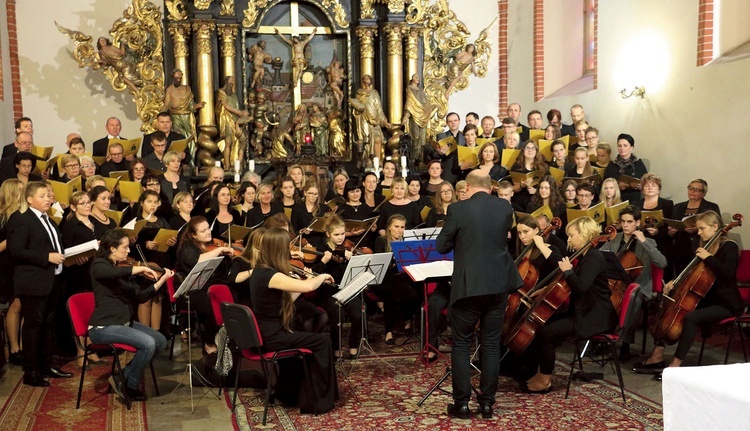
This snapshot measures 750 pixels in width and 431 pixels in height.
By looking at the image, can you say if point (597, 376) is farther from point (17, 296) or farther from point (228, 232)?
point (17, 296)

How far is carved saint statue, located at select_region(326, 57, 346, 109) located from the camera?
1316 cm

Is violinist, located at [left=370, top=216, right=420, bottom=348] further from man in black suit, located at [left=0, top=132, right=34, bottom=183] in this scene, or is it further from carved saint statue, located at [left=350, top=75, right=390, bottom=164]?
carved saint statue, located at [left=350, top=75, right=390, bottom=164]

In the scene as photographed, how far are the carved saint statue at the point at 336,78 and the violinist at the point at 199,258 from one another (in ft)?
20.6

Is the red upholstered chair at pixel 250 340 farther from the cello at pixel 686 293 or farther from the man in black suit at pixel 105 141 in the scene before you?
the man in black suit at pixel 105 141

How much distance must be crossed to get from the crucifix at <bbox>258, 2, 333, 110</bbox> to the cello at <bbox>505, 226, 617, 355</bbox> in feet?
25.5

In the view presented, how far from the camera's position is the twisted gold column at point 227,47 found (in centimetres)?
1260

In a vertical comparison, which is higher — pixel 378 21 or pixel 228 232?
pixel 378 21

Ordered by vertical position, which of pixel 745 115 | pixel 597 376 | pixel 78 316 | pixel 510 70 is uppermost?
pixel 510 70

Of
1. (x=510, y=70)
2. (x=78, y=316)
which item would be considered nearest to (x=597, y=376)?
(x=78, y=316)

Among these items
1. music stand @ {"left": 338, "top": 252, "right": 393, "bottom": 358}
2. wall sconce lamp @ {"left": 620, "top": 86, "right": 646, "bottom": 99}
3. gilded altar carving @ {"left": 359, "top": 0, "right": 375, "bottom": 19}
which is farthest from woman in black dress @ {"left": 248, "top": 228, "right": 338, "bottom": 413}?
gilded altar carving @ {"left": 359, "top": 0, "right": 375, "bottom": 19}

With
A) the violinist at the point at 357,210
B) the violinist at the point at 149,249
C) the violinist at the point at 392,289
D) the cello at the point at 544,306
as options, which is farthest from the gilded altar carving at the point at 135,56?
the cello at the point at 544,306

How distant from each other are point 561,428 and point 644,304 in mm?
2402

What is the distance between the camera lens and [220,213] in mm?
8188

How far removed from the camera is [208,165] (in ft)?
40.1
